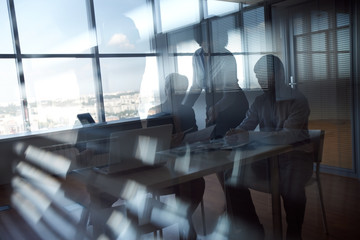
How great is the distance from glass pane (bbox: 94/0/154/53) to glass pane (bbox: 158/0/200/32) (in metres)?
0.13

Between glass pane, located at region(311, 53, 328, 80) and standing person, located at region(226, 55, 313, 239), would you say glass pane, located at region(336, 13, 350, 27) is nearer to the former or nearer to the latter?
glass pane, located at region(311, 53, 328, 80)

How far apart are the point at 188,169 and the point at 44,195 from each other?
8.85 feet

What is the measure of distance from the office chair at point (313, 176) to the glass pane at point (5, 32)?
2456 millimetres

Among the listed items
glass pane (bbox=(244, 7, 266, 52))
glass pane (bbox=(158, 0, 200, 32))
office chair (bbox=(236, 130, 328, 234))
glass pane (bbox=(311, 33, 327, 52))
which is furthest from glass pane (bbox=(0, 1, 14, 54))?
glass pane (bbox=(311, 33, 327, 52))

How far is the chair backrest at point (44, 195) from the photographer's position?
7.90 feet

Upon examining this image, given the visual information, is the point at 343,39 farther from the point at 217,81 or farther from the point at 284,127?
the point at 217,81

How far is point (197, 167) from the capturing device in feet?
4.03

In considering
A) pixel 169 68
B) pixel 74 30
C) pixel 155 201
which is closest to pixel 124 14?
pixel 74 30

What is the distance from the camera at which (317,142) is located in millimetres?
1847

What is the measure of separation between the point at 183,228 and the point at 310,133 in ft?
3.14

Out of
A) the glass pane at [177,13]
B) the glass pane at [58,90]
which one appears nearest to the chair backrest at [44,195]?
the glass pane at [58,90]

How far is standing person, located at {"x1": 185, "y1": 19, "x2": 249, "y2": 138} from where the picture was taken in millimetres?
2164

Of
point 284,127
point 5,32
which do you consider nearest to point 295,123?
point 284,127

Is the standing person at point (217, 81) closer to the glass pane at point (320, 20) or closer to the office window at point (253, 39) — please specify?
the office window at point (253, 39)
